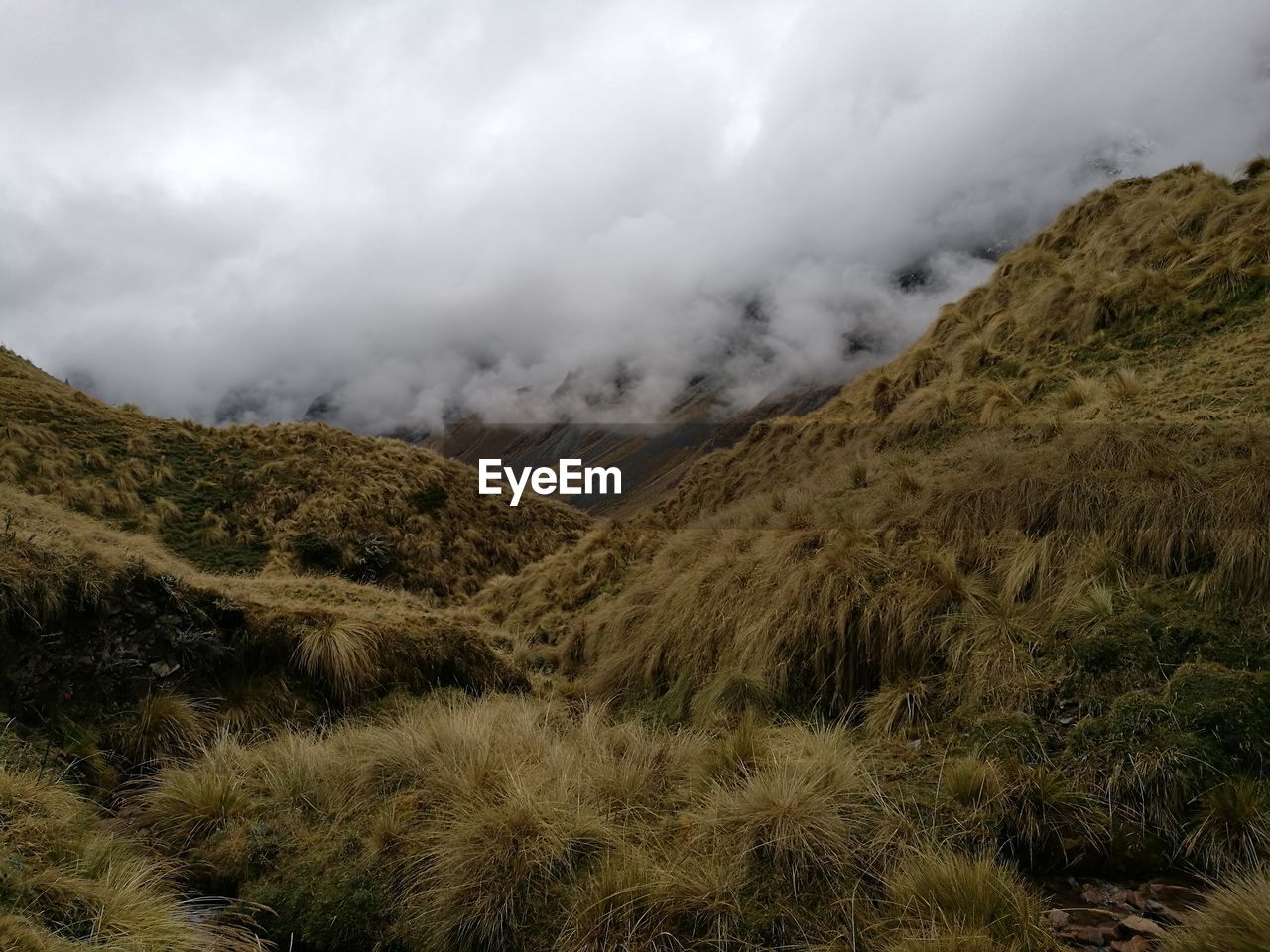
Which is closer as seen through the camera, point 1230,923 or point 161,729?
point 1230,923

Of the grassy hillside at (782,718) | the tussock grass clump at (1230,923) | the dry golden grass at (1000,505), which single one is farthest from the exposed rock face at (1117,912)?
the dry golden grass at (1000,505)

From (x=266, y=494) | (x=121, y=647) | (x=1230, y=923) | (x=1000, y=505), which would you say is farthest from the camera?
(x=266, y=494)

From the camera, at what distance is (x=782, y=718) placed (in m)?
6.08

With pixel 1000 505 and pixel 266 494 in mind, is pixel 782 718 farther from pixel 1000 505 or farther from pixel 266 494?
pixel 266 494

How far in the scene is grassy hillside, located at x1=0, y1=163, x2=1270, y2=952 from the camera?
3486mm

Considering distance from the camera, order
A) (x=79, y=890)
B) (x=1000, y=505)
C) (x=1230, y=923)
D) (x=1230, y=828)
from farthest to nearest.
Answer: (x=1000, y=505) → (x=1230, y=828) → (x=79, y=890) → (x=1230, y=923)

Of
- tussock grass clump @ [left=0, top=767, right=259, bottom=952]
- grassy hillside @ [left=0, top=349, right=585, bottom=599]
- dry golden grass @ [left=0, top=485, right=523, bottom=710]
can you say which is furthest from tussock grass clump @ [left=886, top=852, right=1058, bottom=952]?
grassy hillside @ [left=0, top=349, right=585, bottom=599]

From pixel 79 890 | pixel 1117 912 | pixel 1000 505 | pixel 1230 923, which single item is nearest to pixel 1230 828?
pixel 1117 912

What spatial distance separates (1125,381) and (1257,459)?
13.7ft

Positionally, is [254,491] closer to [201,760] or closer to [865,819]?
[201,760]

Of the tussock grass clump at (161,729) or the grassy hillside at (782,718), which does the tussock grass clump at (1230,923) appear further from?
the tussock grass clump at (161,729)

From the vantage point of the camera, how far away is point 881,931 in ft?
10.5

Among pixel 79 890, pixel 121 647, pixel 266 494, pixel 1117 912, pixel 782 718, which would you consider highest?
pixel 266 494

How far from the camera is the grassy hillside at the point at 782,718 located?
3486 millimetres
